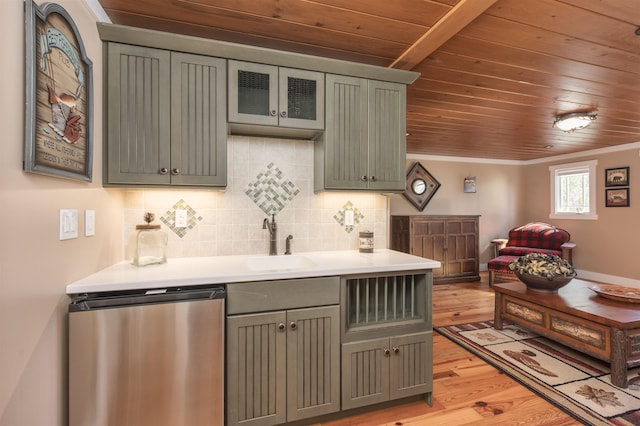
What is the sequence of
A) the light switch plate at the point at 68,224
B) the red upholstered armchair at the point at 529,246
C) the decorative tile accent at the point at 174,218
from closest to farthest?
the light switch plate at the point at 68,224 < the decorative tile accent at the point at 174,218 < the red upholstered armchair at the point at 529,246

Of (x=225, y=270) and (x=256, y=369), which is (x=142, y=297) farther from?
(x=256, y=369)

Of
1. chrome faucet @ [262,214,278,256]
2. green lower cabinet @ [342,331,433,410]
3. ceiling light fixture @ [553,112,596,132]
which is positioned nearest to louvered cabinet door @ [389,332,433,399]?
green lower cabinet @ [342,331,433,410]

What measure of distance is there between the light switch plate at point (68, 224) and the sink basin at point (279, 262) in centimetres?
98

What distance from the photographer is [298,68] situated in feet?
6.37

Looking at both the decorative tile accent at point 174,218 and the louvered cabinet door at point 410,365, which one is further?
the decorative tile accent at point 174,218

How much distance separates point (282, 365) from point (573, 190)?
250 inches

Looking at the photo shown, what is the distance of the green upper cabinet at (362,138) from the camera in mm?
2029

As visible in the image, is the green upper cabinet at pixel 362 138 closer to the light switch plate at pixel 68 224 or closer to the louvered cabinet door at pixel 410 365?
the louvered cabinet door at pixel 410 365

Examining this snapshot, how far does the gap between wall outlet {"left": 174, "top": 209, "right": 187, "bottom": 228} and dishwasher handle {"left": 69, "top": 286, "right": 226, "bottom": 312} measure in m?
0.70

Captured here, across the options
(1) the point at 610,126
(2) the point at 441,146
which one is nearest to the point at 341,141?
(2) the point at 441,146

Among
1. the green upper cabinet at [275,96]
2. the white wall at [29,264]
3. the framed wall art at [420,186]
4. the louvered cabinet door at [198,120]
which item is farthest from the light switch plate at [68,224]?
the framed wall art at [420,186]

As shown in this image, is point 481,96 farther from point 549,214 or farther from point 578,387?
point 549,214

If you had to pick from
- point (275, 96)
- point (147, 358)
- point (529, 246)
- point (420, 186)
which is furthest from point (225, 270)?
point (529, 246)

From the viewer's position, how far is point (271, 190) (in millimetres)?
2236
